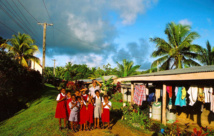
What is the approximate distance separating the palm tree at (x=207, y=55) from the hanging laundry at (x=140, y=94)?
51.7 feet

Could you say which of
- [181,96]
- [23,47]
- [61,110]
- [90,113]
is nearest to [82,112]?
[90,113]

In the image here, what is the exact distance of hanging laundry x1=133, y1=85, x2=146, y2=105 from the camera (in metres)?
9.56

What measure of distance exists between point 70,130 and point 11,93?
9.64 metres

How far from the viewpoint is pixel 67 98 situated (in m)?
7.22

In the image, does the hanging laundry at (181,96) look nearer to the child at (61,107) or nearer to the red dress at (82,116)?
the red dress at (82,116)

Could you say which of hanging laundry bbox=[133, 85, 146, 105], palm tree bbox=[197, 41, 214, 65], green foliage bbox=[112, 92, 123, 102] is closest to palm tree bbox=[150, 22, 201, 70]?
palm tree bbox=[197, 41, 214, 65]

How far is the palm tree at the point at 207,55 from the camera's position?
71.9 ft

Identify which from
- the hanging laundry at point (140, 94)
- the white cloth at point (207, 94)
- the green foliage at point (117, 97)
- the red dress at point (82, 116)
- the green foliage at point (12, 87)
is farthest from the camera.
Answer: the green foliage at point (117, 97)

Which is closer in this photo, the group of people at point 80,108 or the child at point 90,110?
the group of people at point 80,108

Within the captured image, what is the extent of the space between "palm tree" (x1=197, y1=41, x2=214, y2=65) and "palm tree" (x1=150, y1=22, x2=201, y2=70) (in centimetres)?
87

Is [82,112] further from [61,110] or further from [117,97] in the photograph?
[117,97]

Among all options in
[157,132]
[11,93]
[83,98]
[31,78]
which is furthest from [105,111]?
[31,78]

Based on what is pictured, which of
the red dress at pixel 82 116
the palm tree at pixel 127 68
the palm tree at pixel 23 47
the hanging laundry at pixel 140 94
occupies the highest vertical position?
the palm tree at pixel 23 47

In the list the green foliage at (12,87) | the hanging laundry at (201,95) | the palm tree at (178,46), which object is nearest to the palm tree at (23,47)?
the green foliage at (12,87)
